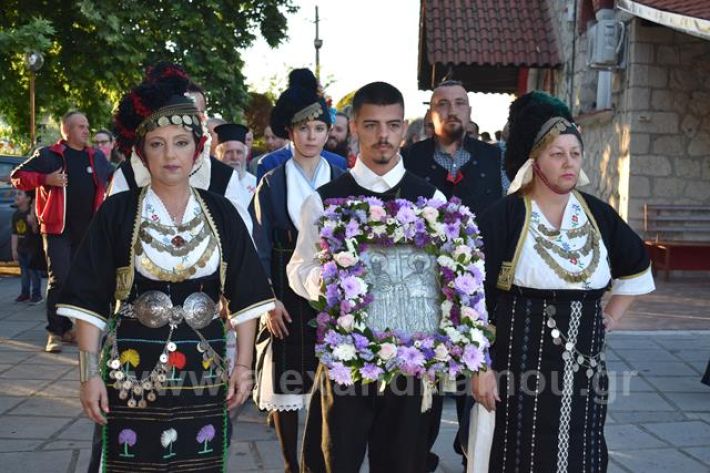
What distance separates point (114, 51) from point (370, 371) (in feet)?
70.5

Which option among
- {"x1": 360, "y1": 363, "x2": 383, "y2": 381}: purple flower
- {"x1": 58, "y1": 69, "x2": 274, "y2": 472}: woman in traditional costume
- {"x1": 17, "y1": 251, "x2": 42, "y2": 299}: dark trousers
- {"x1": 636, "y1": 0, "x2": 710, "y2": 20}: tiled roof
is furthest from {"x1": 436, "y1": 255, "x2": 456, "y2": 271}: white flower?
{"x1": 17, "y1": 251, "x2": 42, "y2": 299}: dark trousers

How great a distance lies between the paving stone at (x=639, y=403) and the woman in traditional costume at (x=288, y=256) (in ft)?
8.78

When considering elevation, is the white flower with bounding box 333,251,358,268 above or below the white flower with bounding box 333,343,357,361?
above

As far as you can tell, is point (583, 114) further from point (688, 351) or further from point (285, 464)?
point (285, 464)

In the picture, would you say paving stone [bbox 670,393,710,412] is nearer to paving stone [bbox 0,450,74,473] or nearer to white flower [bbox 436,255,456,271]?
white flower [bbox 436,255,456,271]

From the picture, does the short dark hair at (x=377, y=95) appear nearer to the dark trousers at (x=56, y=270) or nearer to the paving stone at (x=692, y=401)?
the paving stone at (x=692, y=401)

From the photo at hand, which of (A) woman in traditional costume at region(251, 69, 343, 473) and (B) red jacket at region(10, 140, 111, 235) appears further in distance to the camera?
(B) red jacket at region(10, 140, 111, 235)

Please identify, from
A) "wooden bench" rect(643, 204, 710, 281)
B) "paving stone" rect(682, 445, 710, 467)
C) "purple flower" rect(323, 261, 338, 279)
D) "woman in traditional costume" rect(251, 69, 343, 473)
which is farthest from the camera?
"wooden bench" rect(643, 204, 710, 281)

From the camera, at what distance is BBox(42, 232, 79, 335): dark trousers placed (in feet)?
27.7

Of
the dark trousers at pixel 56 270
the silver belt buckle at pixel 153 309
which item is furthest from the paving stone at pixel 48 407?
the silver belt buckle at pixel 153 309

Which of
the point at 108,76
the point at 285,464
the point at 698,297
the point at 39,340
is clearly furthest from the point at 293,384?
the point at 108,76

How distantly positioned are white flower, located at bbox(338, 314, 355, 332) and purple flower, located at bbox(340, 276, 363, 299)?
8cm

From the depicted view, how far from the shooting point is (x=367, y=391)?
3697 millimetres

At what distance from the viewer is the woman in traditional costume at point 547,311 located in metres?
3.93
